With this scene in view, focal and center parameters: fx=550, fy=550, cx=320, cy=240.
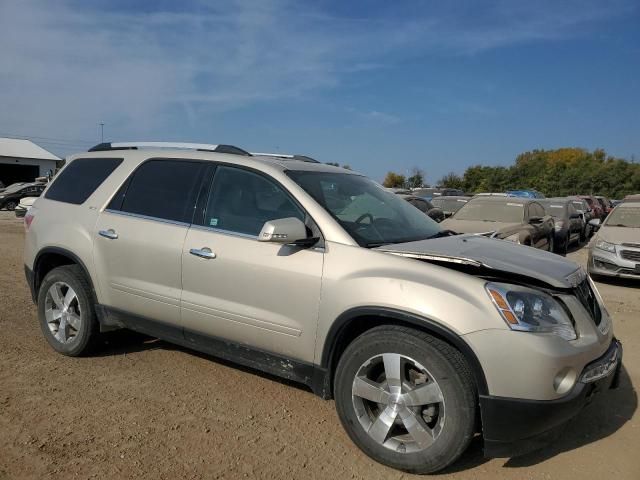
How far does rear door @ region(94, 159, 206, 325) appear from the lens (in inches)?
159

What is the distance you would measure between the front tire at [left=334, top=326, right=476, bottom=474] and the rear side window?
2808 millimetres

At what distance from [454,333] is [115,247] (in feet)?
9.09

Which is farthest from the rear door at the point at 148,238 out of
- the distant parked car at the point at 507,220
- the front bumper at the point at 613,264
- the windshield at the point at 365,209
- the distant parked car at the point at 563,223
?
the distant parked car at the point at 563,223

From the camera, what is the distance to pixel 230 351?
12.6 ft

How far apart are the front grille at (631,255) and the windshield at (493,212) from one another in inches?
73.6

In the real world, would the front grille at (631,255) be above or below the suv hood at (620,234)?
below

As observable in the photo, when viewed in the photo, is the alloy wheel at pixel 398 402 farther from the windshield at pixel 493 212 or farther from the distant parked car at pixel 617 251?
the windshield at pixel 493 212

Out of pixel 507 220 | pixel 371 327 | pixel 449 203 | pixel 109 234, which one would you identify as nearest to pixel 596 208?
pixel 449 203

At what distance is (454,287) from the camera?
2953 mm

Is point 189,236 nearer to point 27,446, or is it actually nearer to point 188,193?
point 188,193

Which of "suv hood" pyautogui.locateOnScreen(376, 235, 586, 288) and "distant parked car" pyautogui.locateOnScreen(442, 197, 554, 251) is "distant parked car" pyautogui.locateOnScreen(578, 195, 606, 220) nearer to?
"distant parked car" pyautogui.locateOnScreen(442, 197, 554, 251)

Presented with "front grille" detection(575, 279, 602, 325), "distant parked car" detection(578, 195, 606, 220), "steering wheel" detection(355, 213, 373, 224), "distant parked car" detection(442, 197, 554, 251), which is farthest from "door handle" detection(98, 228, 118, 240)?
"distant parked car" detection(578, 195, 606, 220)

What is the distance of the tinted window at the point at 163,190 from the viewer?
13.6 feet

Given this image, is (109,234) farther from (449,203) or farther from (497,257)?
(449,203)
